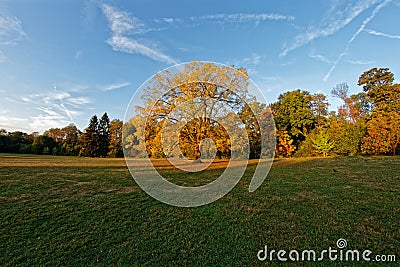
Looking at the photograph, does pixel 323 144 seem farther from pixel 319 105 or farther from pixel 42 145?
pixel 42 145

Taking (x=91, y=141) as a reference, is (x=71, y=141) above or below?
above

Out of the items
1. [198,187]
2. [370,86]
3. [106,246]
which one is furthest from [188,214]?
[370,86]

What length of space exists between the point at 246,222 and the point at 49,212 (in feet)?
15.2

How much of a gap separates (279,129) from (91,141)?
113 feet

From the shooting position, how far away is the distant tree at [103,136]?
41.9 m

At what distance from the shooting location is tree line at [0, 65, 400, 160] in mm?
12680

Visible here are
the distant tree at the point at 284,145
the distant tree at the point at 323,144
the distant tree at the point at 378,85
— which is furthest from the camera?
the distant tree at the point at 284,145

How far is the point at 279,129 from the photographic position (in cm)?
2959

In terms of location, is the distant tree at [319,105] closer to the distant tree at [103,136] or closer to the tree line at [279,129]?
the tree line at [279,129]

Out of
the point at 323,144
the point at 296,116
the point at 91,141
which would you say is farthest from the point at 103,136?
the point at 323,144

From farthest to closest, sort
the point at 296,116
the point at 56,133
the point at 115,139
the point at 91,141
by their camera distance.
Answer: the point at 56,133 → the point at 115,139 → the point at 91,141 → the point at 296,116

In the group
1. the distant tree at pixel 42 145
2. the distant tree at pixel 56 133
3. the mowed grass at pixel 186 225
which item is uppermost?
the distant tree at pixel 56 133

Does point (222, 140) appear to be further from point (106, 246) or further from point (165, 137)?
point (106, 246)

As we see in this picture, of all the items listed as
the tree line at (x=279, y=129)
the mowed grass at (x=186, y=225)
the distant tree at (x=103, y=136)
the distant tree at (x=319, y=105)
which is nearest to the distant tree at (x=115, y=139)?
the tree line at (x=279, y=129)
